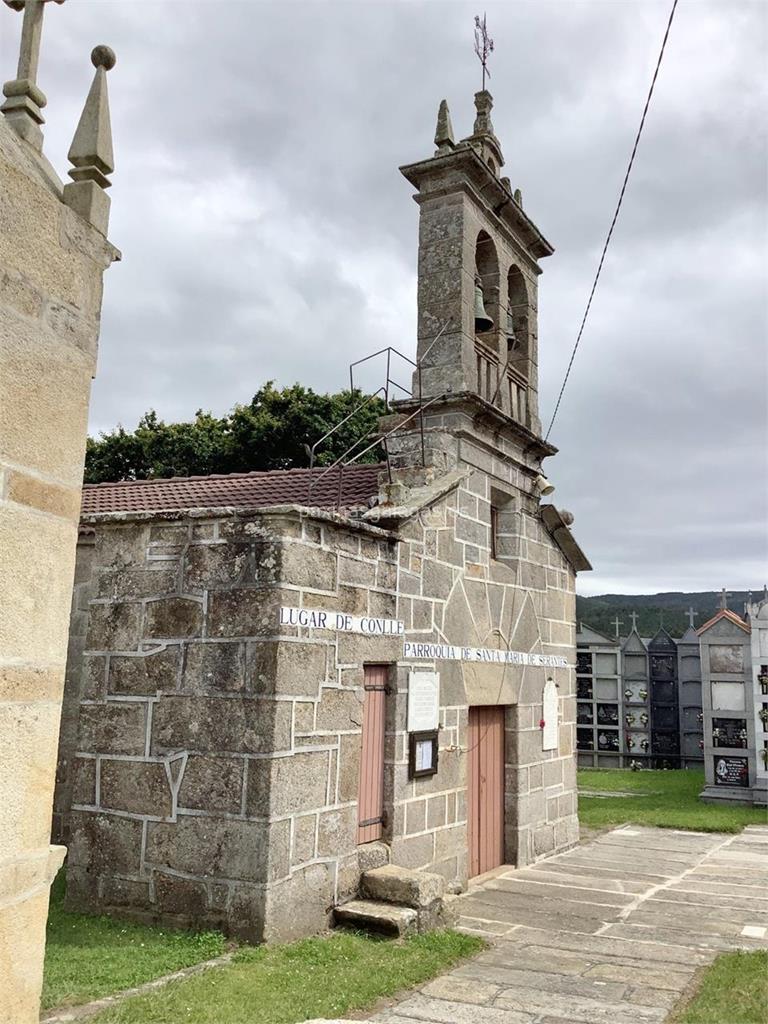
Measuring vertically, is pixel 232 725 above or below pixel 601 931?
above

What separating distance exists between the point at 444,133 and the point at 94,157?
7859mm

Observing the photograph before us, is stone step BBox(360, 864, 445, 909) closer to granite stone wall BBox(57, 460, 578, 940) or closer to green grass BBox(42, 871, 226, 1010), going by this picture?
granite stone wall BBox(57, 460, 578, 940)

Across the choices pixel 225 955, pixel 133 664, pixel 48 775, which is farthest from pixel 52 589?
pixel 133 664

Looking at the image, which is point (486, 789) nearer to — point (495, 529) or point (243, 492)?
point (495, 529)

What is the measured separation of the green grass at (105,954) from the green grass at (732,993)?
292cm

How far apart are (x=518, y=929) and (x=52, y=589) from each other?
5910 millimetres

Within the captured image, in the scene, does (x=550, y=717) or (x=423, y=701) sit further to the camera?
(x=550, y=717)

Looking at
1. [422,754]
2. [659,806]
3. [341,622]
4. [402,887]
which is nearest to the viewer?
[402,887]

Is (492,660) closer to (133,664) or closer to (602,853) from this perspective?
(602,853)

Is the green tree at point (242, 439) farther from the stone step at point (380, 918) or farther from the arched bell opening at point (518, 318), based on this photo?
the stone step at point (380, 918)

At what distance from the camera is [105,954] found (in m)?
5.28

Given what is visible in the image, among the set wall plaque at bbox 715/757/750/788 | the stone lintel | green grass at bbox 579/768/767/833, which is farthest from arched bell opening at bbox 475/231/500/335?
wall plaque at bbox 715/757/750/788

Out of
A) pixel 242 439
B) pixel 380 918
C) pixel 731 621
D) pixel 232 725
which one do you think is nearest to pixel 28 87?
pixel 232 725

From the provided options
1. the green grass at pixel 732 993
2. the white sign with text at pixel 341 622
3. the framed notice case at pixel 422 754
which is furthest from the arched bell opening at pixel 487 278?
the green grass at pixel 732 993
